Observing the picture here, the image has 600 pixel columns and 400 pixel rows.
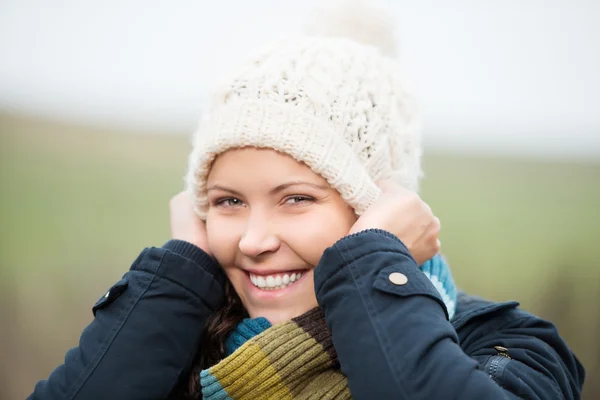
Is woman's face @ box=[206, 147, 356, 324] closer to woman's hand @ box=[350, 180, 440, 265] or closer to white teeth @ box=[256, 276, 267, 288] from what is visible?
white teeth @ box=[256, 276, 267, 288]

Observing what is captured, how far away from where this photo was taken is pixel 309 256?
160 cm

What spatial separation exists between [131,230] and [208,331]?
3416 millimetres

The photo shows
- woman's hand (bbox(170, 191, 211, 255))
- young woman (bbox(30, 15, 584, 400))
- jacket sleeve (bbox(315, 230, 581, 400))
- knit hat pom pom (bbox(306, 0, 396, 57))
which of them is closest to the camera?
jacket sleeve (bbox(315, 230, 581, 400))

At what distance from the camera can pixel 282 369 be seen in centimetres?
152

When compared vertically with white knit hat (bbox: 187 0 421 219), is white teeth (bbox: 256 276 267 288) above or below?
below

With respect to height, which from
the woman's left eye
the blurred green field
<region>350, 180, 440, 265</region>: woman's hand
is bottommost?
the blurred green field

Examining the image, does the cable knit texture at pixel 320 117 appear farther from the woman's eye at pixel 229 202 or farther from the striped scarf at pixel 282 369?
the striped scarf at pixel 282 369

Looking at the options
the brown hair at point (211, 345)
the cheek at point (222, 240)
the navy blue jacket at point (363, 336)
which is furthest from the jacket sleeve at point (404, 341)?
the brown hair at point (211, 345)

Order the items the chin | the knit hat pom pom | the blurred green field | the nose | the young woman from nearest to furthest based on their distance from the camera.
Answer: the young woman → the nose → the chin → the knit hat pom pom → the blurred green field

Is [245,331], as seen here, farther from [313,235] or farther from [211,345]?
[313,235]

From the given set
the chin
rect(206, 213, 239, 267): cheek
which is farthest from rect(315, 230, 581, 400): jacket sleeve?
rect(206, 213, 239, 267): cheek

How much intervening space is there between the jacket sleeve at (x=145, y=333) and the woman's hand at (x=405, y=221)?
25.2 inches

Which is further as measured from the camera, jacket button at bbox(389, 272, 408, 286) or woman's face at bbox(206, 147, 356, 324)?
woman's face at bbox(206, 147, 356, 324)

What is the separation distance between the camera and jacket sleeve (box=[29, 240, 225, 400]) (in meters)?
1.61
